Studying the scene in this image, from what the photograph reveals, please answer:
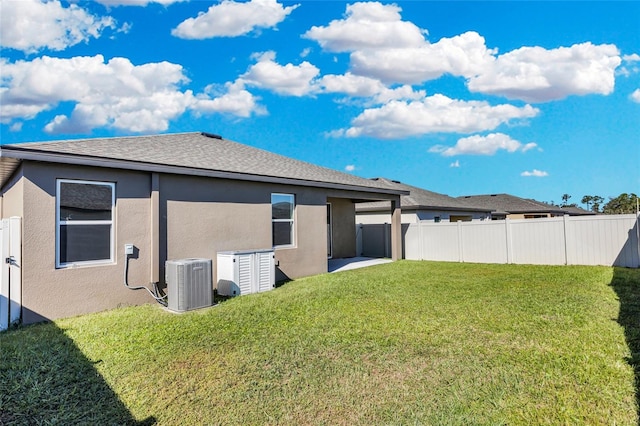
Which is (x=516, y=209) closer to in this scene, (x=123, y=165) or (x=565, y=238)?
(x=565, y=238)

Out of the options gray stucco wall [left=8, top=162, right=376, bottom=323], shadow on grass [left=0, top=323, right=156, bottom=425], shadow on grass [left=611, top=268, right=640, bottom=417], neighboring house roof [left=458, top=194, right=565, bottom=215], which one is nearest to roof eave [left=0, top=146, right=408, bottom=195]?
gray stucco wall [left=8, top=162, right=376, bottom=323]

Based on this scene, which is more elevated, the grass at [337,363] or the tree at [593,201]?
the tree at [593,201]

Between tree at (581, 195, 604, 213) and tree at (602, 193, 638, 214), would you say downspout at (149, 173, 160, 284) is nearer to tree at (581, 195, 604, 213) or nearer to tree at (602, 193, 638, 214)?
tree at (602, 193, 638, 214)

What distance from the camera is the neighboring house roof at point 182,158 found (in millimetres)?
6262

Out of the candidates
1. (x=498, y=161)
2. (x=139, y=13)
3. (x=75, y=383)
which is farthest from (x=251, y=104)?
(x=75, y=383)

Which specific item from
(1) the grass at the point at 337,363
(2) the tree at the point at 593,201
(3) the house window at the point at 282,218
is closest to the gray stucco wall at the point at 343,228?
(3) the house window at the point at 282,218

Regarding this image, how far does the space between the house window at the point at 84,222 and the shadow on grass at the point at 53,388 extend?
188 centimetres

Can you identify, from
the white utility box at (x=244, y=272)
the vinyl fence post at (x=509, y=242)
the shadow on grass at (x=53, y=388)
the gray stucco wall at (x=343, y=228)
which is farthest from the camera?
the gray stucco wall at (x=343, y=228)

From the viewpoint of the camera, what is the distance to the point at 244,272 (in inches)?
331

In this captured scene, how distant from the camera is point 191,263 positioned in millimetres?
6996

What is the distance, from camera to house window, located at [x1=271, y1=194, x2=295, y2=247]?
10320 millimetres

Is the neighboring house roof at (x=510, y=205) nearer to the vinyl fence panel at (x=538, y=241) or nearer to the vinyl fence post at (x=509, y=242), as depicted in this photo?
the vinyl fence post at (x=509, y=242)

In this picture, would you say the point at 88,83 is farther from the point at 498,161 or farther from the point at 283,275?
the point at 498,161

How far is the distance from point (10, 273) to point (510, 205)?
103 feet
